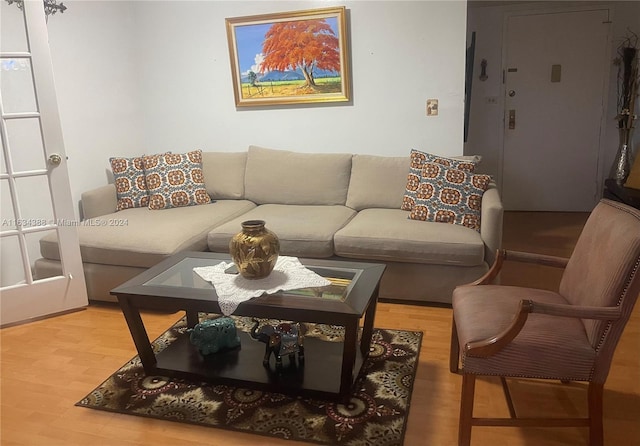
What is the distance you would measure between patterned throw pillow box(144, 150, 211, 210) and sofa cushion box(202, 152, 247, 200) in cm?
11

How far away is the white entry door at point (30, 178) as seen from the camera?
2629 mm

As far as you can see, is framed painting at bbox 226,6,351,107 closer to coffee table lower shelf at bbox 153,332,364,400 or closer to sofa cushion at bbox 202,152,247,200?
sofa cushion at bbox 202,152,247,200

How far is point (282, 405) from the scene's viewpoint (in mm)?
1945

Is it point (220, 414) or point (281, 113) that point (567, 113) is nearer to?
point (281, 113)

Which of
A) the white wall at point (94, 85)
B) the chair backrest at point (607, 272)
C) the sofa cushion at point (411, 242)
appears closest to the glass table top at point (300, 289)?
the sofa cushion at point (411, 242)

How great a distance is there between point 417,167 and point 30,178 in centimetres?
227

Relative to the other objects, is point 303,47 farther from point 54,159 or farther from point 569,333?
point 569,333

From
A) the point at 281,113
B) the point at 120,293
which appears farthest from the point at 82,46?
the point at 120,293

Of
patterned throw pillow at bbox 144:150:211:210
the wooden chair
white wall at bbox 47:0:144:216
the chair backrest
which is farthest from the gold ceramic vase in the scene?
white wall at bbox 47:0:144:216

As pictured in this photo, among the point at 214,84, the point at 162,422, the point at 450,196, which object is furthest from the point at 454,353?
the point at 214,84

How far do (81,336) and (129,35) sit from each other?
2484 millimetres

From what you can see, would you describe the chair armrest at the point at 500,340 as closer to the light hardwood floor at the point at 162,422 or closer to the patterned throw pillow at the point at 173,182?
the light hardwood floor at the point at 162,422

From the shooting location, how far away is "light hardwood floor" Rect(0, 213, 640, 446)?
1.79 metres

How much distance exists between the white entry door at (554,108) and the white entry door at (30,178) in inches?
151
